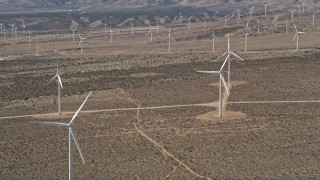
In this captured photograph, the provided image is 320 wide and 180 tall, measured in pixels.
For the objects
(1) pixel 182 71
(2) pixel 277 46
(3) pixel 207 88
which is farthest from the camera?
(2) pixel 277 46

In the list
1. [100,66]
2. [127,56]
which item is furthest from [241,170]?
[127,56]

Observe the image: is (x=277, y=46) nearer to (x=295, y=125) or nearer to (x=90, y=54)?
(x=90, y=54)

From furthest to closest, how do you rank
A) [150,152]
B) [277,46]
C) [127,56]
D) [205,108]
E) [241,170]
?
[277,46] → [127,56] → [205,108] → [150,152] → [241,170]

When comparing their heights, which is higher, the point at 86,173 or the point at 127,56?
the point at 127,56

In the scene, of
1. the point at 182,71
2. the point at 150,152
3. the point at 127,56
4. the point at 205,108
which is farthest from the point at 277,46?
the point at 150,152

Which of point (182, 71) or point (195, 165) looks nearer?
point (195, 165)

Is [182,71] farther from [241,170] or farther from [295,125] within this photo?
[241,170]
